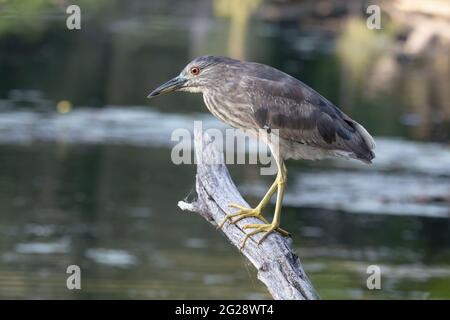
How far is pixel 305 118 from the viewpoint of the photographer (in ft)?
29.7

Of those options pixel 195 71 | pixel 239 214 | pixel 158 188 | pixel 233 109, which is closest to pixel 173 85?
pixel 195 71

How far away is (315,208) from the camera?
26.5m

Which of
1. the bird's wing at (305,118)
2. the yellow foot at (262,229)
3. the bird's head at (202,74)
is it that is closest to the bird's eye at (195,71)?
the bird's head at (202,74)

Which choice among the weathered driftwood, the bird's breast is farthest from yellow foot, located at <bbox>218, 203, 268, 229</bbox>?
the bird's breast

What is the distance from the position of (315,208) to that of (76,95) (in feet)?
54.0

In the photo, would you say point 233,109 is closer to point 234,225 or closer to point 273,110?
point 273,110

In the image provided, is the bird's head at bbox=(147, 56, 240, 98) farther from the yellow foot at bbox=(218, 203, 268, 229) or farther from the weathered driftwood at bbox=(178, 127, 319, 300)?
the yellow foot at bbox=(218, 203, 268, 229)

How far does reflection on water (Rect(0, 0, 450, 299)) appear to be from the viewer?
21031 millimetres

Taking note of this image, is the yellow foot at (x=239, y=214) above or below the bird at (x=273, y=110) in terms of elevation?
below

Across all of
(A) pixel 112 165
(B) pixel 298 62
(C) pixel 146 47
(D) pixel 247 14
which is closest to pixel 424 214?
(A) pixel 112 165

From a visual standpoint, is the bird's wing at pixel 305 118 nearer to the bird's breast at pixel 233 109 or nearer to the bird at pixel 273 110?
the bird at pixel 273 110

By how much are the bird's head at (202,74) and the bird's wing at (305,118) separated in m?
0.22

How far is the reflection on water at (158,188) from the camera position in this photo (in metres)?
21.0
